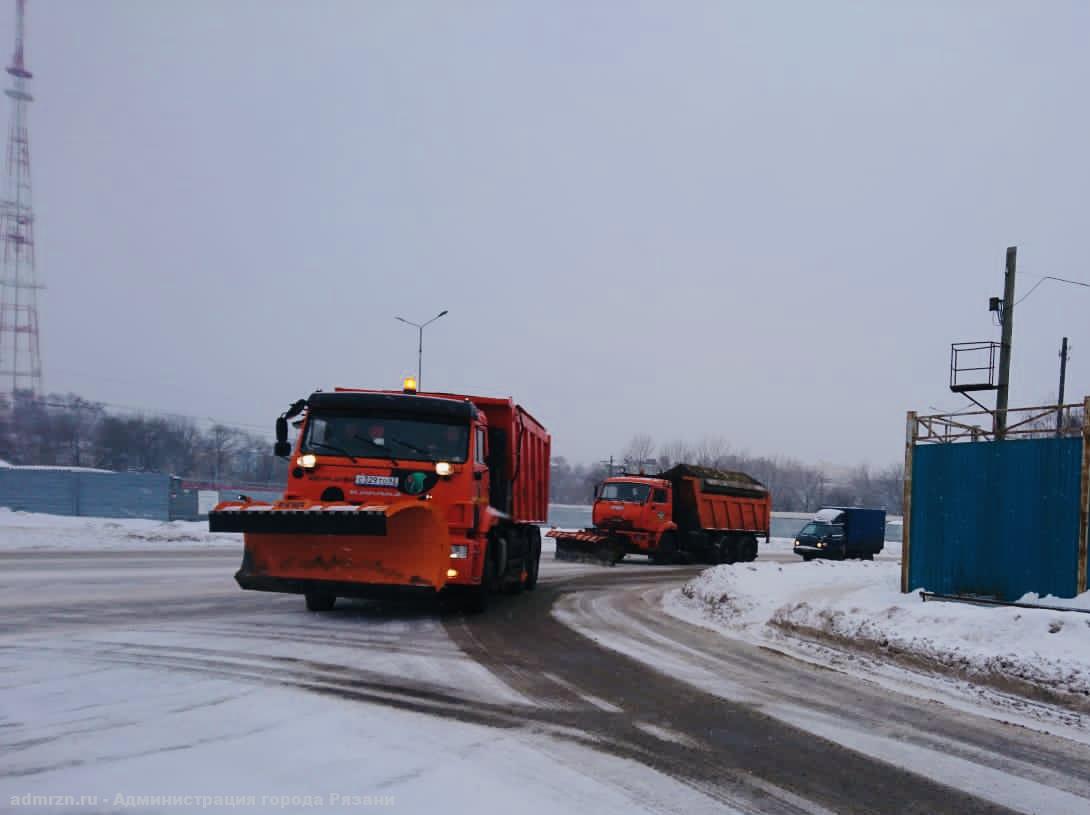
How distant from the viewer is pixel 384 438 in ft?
38.3

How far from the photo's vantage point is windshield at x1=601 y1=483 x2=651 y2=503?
29266 mm

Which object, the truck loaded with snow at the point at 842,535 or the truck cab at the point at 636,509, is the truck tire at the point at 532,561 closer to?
the truck cab at the point at 636,509

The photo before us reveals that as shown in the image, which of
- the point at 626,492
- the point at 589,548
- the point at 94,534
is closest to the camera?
the point at 589,548

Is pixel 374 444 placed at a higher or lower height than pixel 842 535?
higher

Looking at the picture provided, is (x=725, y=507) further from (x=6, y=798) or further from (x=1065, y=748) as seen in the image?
(x=6, y=798)

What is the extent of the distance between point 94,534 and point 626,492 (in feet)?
58.9

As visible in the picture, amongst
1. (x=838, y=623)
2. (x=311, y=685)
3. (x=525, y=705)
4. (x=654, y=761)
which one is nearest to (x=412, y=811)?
(x=654, y=761)

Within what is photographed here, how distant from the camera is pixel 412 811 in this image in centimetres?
443

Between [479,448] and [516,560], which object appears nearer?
[479,448]

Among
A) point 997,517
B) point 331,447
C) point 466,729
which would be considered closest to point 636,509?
point 997,517

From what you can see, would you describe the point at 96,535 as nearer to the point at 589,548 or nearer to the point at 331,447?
the point at 589,548

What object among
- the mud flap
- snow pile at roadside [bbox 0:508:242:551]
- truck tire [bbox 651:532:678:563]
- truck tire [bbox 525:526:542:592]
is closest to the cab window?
the mud flap

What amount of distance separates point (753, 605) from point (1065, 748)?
8393 millimetres

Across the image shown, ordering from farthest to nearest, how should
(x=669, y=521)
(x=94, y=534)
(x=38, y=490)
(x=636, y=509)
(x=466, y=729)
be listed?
1. (x=38, y=490)
2. (x=669, y=521)
3. (x=636, y=509)
4. (x=94, y=534)
5. (x=466, y=729)
